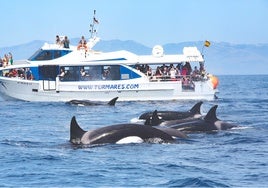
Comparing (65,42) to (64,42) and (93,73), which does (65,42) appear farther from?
(93,73)

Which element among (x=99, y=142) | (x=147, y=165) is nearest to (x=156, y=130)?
(x=99, y=142)

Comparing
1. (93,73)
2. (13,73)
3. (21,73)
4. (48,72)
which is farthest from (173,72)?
(13,73)

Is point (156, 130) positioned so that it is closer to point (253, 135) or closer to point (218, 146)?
point (218, 146)

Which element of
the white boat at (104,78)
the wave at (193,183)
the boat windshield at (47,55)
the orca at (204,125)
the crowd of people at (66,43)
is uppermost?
the crowd of people at (66,43)

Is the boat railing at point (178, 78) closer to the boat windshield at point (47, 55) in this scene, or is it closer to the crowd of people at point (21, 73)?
the boat windshield at point (47, 55)

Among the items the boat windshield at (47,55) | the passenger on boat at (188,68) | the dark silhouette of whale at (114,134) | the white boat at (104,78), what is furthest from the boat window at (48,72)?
the dark silhouette of whale at (114,134)

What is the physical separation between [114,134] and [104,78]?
24706 millimetres

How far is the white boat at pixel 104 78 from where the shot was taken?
135 feet

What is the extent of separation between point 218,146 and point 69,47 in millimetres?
27269

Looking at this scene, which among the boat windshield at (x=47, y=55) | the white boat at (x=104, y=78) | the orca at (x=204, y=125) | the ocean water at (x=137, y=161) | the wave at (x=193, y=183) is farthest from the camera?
the boat windshield at (x=47, y=55)

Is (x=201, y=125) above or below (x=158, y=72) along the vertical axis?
below

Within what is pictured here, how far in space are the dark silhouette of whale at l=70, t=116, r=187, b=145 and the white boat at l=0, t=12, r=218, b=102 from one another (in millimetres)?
23691

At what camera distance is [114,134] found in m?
17.1

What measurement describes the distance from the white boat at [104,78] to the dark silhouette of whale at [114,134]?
77.7ft
